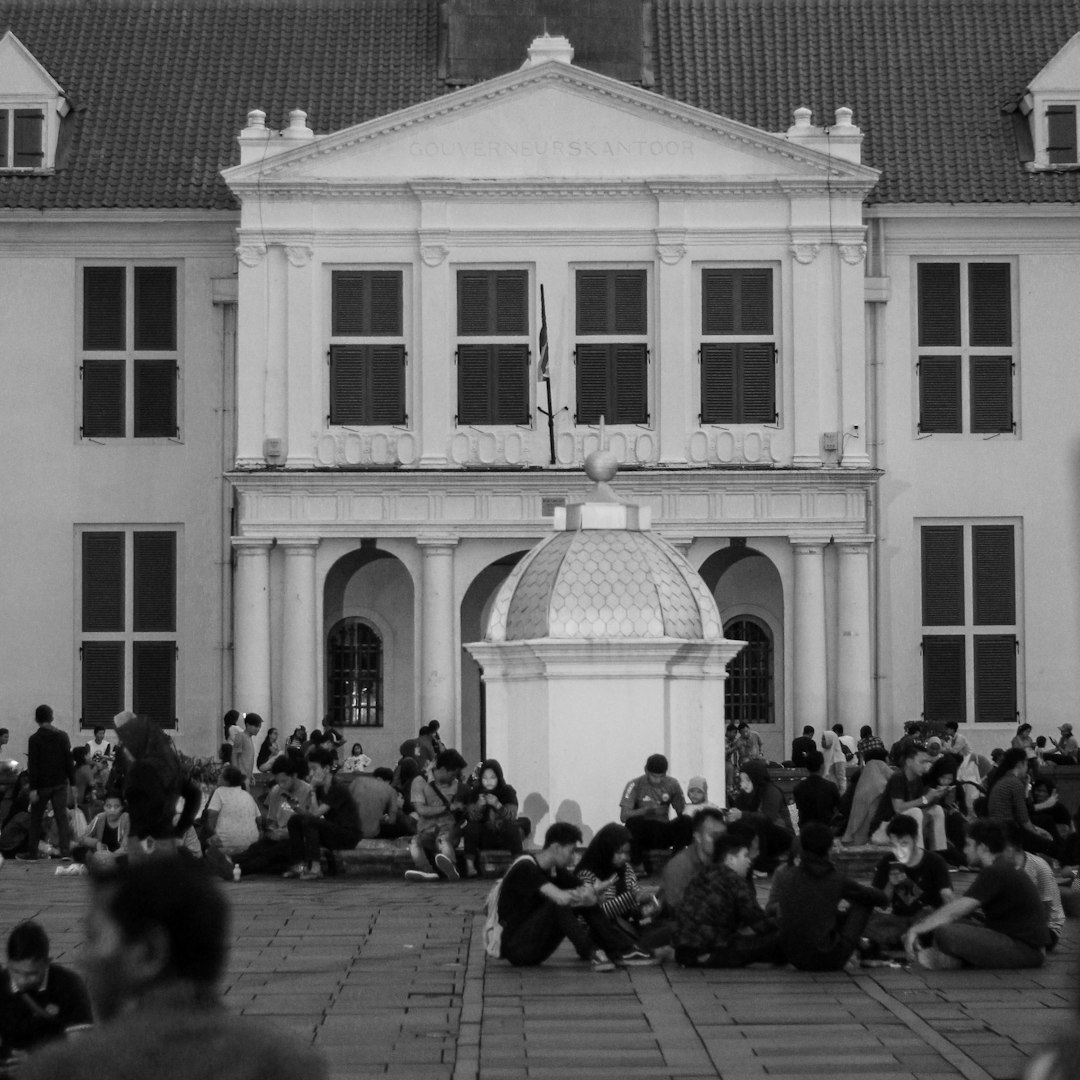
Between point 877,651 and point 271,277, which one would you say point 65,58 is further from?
point 877,651

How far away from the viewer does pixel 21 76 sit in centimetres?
4100

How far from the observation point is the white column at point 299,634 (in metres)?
37.2

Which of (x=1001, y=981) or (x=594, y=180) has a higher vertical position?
(x=594, y=180)

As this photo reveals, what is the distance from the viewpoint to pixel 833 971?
16.0 meters

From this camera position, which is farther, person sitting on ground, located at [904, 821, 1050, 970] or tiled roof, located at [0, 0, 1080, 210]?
tiled roof, located at [0, 0, 1080, 210]

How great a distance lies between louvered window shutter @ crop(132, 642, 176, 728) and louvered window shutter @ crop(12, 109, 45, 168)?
7844mm

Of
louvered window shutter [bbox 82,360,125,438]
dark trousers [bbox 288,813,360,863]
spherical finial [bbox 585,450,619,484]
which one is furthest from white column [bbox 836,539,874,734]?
dark trousers [bbox 288,813,360,863]

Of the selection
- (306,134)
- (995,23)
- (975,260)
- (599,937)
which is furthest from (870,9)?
(599,937)

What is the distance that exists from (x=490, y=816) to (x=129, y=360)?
18.8 meters

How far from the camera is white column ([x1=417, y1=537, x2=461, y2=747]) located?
3712cm

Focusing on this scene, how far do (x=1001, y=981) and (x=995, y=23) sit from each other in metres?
30.1

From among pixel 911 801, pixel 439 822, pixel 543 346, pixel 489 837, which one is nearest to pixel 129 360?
pixel 543 346

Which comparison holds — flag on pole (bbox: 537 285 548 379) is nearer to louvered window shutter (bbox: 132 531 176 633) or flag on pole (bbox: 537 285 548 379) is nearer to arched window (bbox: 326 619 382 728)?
arched window (bbox: 326 619 382 728)

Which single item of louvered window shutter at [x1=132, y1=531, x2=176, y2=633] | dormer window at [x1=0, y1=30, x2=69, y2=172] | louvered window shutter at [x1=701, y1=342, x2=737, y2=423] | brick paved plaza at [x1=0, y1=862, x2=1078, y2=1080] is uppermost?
dormer window at [x1=0, y1=30, x2=69, y2=172]
